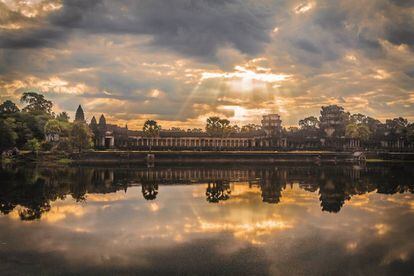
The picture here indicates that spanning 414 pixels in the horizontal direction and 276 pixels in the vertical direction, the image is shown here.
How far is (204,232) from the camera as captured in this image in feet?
62.6

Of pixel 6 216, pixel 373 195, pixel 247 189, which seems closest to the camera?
pixel 6 216

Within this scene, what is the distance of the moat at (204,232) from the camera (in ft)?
47.2

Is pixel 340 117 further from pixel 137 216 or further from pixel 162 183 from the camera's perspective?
pixel 137 216

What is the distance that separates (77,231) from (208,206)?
960 centimetres

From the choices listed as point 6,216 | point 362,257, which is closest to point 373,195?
point 362,257

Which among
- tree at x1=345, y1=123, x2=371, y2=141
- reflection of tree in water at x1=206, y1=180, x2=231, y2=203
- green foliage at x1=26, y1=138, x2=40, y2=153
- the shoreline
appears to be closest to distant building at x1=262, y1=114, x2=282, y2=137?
tree at x1=345, y1=123, x2=371, y2=141

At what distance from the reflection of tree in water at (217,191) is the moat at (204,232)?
0.15 m

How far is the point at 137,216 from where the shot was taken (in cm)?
2300

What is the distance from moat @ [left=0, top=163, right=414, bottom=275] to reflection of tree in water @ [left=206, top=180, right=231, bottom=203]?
0.50ft

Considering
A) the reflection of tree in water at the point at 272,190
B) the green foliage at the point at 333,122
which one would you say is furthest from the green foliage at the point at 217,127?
the reflection of tree in water at the point at 272,190

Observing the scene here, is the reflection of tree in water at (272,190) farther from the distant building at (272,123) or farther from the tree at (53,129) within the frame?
the distant building at (272,123)

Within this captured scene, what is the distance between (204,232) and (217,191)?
15.4 m

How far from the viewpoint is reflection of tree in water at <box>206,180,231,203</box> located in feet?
99.1

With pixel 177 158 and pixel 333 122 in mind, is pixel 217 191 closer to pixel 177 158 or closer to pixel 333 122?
pixel 177 158
